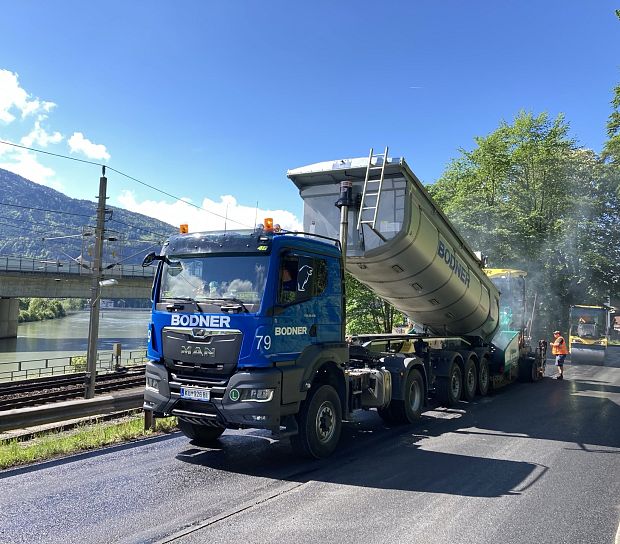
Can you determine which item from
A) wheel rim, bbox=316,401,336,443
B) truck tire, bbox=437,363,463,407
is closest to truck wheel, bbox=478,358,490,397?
truck tire, bbox=437,363,463,407

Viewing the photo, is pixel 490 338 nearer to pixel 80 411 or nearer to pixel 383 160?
pixel 383 160

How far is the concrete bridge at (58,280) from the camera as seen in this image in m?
34.1

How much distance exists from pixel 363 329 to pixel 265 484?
17.5 meters

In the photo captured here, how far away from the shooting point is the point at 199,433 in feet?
23.8

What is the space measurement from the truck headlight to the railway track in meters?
11.8

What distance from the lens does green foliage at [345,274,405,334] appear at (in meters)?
21.7

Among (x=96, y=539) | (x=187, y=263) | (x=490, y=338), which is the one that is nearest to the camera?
(x=96, y=539)

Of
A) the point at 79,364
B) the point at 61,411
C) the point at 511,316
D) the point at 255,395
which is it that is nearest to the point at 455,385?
the point at 511,316

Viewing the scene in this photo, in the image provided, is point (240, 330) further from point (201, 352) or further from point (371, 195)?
point (371, 195)

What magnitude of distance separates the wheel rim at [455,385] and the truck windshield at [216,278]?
20.5ft

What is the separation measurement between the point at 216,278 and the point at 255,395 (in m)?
1.52

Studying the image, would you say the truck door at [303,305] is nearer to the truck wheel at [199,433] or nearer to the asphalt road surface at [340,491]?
the asphalt road surface at [340,491]

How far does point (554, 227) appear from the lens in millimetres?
29078

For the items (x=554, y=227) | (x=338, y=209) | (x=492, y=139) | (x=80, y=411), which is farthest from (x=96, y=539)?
(x=492, y=139)
